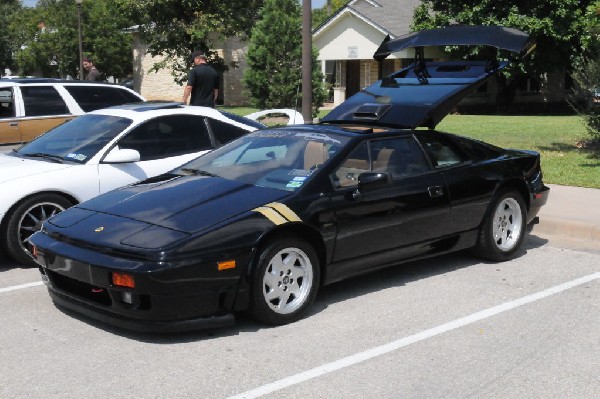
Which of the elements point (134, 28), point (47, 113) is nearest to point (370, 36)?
point (134, 28)

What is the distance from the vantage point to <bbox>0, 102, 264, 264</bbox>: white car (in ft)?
22.7

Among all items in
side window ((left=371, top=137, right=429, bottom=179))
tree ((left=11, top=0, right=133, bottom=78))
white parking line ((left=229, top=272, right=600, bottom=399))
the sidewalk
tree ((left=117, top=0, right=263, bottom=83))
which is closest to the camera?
white parking line ((left=229, top=272, right=600, bottom=399))

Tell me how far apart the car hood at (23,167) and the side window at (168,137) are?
2.33 feet

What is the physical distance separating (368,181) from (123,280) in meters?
2.04

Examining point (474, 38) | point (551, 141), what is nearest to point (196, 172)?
point (474, 38)

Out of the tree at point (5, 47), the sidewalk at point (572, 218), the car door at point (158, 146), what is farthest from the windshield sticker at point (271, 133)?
the tree at point (5, 47)

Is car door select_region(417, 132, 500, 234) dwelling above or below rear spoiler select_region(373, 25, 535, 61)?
below

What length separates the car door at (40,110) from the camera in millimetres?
10266

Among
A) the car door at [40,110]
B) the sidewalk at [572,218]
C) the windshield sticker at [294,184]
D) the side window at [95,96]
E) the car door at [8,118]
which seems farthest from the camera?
the side window at [95,96]

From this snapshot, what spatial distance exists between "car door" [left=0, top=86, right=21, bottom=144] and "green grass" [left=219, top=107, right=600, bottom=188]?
7561 millimetres

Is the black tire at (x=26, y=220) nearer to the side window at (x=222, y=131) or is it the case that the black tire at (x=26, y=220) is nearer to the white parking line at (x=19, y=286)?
the white parking line at (x=19, y=286)

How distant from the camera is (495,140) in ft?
57.9

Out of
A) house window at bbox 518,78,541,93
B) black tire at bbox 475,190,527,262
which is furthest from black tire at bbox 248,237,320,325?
house window at bbox 518,78,541,93

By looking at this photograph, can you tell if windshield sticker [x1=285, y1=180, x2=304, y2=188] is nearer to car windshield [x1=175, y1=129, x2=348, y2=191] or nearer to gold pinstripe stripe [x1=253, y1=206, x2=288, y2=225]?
car windshield [x1=175, y1=129, x2=348, y2=191]
